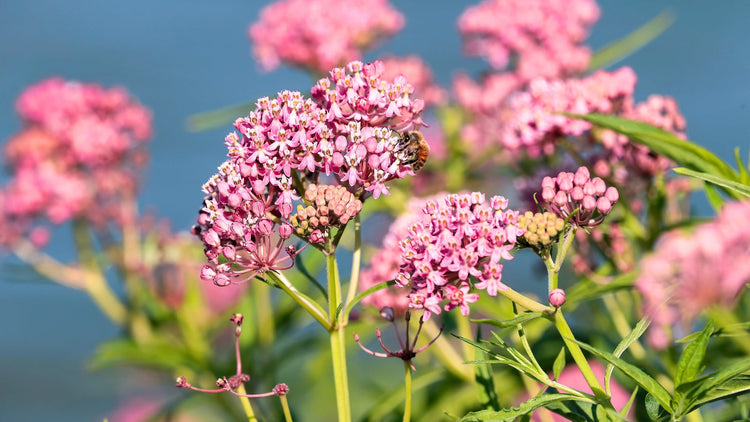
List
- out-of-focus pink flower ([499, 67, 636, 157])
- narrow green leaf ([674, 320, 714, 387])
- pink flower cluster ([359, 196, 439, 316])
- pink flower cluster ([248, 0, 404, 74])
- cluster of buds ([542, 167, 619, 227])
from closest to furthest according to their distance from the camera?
narrow green leaf ([674, 320, 714, 387]), cluster of buds ([542, 167, 619, 227]), pink flower cluster ([359, 196, 439, 316]), out-of-focus pink flower ([499, 67, 636, 157]), pink flower cluster ([248, 0, 404, 74])

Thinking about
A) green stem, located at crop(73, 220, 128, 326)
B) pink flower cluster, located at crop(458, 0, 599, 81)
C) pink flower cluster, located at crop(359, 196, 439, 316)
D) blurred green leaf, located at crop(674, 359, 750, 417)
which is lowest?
blurred green leaf, located at crop(674, 359, 750, 417)

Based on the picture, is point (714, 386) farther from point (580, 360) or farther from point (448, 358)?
point (448, 358)

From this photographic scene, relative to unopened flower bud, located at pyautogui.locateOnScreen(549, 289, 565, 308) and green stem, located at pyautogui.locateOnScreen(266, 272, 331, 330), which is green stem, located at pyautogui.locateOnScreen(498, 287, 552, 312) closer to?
unopened flower bud, located at pyautogui.locateOnScreen(549, 289, 565, 308)

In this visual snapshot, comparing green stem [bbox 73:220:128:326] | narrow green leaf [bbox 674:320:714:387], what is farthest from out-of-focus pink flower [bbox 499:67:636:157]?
green stem [bbox 73:220:128:326]

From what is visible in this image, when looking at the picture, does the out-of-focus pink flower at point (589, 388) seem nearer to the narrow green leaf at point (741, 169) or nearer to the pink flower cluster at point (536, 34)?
the narrow green leaf at point (741, 169)

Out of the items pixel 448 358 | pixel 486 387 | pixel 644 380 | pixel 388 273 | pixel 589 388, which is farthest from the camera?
pixel 589 388

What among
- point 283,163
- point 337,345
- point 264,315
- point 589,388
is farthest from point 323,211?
point 264,315

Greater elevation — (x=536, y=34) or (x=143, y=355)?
(x=536, y=34)

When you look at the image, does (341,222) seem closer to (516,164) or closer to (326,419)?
(516,164)
